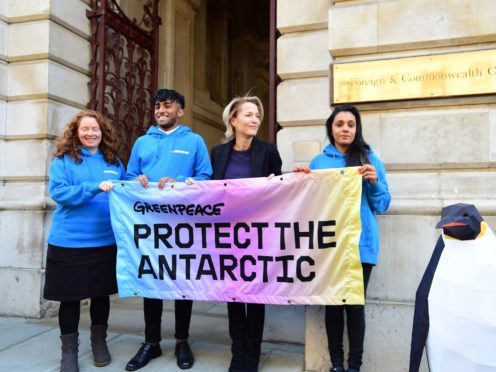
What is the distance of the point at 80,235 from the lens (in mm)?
3795

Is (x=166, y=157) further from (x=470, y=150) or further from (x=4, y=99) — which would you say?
(x=4, y=99)

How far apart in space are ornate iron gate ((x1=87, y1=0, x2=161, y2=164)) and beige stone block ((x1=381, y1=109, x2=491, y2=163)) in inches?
152

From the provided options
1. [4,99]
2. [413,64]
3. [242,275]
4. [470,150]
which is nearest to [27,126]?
[4,99]

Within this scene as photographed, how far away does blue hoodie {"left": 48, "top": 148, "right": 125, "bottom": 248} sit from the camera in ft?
12.1

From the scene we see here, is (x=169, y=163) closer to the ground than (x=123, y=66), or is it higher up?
closer to the ground

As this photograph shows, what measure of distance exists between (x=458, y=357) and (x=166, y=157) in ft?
8.79

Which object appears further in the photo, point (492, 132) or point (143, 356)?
point (143, 356)

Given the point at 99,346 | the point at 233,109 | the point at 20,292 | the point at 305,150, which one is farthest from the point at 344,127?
the point at 20,292

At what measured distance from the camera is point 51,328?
5129mm

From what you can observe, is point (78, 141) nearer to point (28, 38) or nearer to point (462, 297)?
A: point (28, 38)

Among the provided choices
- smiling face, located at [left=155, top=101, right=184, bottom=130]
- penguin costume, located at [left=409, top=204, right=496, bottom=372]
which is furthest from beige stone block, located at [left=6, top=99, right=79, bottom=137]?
penguin costume, located at [left=409, top=204, right=496, bottom=372]

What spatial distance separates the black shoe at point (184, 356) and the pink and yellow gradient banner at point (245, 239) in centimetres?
51

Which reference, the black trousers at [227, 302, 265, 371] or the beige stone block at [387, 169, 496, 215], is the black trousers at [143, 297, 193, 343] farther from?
the beige stone block at [387, 169, 496, 215]

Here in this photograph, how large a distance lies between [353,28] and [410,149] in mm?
1183
